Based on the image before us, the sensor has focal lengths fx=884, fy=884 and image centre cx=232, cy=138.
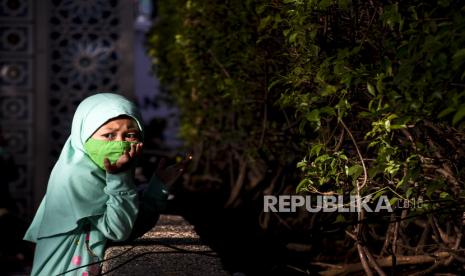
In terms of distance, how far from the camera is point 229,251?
278 inches

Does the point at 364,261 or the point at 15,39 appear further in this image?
the point at 15,39

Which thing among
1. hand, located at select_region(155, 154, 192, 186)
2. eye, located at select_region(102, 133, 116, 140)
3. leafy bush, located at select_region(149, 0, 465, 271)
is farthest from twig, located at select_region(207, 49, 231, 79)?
eye, located at select_region(102, 133, 116, 140)

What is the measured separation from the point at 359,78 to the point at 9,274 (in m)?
4.96

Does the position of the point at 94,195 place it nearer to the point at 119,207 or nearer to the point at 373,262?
the point at 119,207

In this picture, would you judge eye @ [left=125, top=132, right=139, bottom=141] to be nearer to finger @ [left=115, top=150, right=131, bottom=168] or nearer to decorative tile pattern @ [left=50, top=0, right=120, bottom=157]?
finger @ [left=115, top=150, right=131, bottom=168]

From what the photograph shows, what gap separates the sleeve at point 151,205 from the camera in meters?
3.59

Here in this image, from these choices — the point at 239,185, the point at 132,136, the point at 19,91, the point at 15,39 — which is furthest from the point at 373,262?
the point at 15,39

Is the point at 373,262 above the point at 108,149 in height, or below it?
below

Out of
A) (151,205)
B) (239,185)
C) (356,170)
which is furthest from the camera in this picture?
(239,185)

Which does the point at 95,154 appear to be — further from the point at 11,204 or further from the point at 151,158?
the point at 151,158

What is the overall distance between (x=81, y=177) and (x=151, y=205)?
1.10 feet

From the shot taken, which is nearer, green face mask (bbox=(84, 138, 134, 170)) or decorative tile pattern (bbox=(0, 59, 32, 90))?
green face mask (bbox=(84, 138, 134, 170))

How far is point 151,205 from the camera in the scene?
362 cm

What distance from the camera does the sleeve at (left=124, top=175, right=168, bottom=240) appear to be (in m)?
3.59
